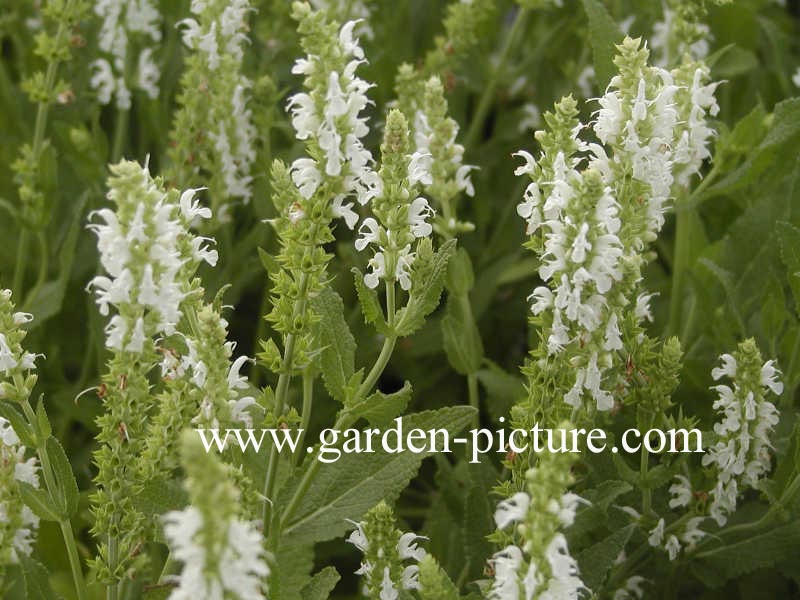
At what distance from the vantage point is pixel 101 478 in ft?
5.33

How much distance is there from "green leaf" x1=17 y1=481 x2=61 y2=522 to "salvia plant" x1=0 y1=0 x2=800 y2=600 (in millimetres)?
11

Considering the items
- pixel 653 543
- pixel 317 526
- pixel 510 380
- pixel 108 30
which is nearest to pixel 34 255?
pixel 108 30

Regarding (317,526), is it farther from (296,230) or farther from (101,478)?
(296,230)

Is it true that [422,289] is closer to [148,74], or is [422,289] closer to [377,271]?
[377,271]

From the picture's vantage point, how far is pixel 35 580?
5.39 ft

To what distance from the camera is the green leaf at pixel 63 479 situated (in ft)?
5.59

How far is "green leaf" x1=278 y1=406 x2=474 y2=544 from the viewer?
170 cm

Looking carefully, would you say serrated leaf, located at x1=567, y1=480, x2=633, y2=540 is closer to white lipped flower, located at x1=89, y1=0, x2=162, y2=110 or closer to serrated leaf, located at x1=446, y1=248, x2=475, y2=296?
serrated leaf, located at x1=446, y1=248, x2=475, y2=296

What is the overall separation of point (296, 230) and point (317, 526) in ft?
1.47

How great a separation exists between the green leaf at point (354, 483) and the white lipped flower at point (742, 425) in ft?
1.49

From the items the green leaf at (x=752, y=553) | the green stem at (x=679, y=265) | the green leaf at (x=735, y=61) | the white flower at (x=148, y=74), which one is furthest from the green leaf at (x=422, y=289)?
the green leaf at (x=735, y=61)

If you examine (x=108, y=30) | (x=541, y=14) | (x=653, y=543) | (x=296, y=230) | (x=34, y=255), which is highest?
(x=541, y=14)

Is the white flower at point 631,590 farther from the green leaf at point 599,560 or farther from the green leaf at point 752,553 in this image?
the green leaf at point 599,560

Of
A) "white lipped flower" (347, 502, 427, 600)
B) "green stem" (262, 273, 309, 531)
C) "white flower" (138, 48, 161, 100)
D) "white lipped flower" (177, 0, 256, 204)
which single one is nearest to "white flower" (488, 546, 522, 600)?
"white lipped flower" (347, 502, 427, 600)
